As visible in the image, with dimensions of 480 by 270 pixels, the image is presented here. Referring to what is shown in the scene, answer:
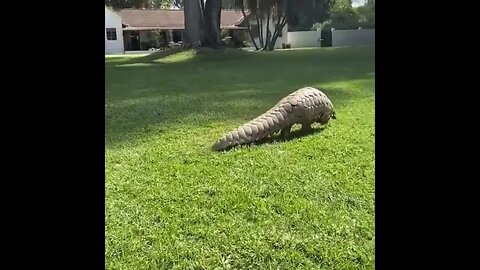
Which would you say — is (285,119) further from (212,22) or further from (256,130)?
(212,22)

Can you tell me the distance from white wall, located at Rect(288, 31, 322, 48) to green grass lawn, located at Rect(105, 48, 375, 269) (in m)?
15.0

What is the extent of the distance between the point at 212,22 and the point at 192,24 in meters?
0.73

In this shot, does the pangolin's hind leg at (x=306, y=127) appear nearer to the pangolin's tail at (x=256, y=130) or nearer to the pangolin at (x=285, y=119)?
the pangolin at (x=285, y=119)

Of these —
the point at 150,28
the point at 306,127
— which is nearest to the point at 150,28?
the point at 150,28

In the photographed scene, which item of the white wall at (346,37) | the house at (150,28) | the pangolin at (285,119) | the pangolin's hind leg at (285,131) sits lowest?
the pangolin's hind leg at (285,131)

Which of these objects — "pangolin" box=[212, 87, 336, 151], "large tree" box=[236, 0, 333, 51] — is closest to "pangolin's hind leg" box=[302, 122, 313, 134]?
Result: "pangolin" box=[212, 87, 336, 151]

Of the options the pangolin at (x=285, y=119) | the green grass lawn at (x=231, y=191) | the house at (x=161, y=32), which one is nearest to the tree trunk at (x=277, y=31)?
the house at (x=161, y=32)

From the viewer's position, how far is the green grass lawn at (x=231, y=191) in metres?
1.74

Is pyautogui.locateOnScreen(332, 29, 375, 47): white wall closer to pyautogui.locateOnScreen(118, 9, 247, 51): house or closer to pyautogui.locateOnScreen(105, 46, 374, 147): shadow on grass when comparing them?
pyautogui.locateOnScreen(118, 9, 247, 51): house

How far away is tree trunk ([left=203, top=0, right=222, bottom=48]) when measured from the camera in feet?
42.1

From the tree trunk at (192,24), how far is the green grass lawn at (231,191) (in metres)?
7.39
